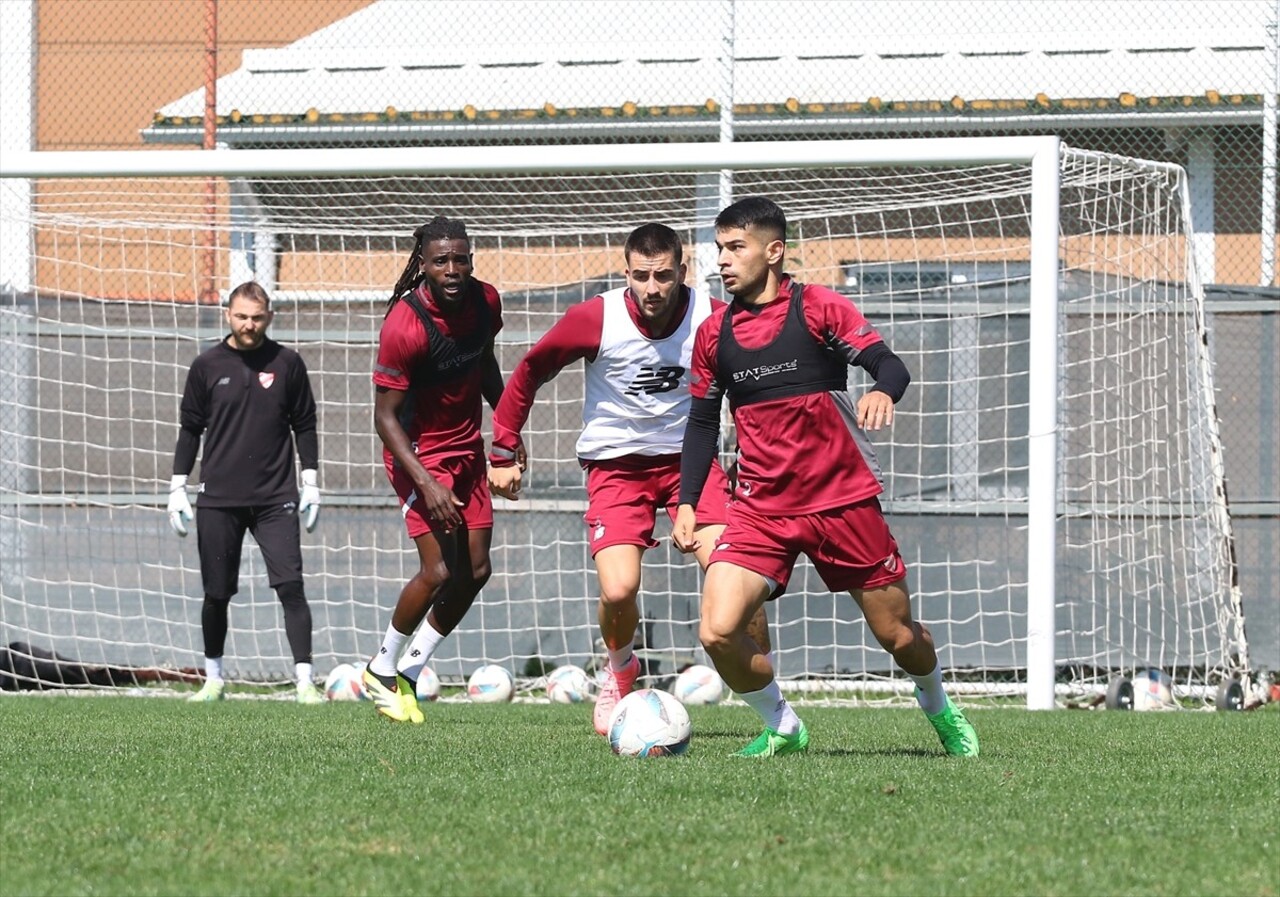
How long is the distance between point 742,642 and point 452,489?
2.43 metres

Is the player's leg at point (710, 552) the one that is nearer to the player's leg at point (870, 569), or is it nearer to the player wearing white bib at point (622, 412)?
the player wearing white bib at point (622, 412)

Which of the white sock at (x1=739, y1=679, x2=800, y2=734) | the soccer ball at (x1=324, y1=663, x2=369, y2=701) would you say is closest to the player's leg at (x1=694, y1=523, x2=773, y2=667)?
the white sock at (x1=739, y1=679, x2=800, y2=734)

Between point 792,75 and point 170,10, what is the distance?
187 inches

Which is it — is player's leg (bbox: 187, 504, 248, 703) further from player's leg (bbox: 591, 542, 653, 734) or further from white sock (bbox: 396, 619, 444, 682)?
player's leg (bbox: 591, 542, 653, 734)

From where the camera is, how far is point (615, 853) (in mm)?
3670

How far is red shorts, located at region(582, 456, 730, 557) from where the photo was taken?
22.9 feet

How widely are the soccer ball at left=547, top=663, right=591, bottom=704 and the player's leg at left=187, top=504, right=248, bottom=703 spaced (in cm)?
180

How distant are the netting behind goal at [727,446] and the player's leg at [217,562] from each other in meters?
1.74

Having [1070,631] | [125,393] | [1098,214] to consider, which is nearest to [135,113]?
[125,393]

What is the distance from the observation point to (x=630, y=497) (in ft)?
23.1

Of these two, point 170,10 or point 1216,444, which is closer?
point 1216,444

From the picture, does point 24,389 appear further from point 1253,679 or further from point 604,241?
point 1253,679

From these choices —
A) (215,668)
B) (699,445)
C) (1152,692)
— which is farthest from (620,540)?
(1152,692)

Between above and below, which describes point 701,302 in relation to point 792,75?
below
